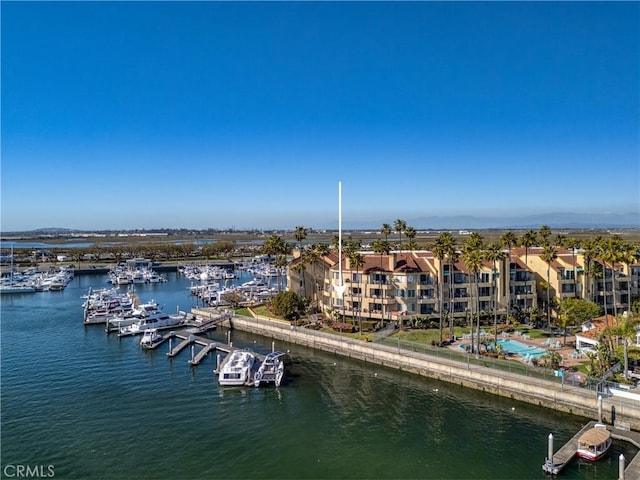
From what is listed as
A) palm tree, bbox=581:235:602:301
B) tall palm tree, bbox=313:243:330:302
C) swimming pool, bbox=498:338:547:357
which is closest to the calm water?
swimming pool, bbox=498:338:547:357

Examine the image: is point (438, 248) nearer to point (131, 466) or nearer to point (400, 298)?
point (400, 298)

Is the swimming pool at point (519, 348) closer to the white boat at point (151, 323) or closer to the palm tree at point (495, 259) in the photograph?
the palm tree at point (495, 259)

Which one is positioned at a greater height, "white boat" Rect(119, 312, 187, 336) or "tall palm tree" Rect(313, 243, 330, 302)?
"tall palm tree" Rect(313, 243, 330, 302)

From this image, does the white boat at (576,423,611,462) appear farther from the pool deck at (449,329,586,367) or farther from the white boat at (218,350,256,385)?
the white boat at (218,350,256,385)

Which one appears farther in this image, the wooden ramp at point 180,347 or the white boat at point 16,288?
the white boat at point 16,288

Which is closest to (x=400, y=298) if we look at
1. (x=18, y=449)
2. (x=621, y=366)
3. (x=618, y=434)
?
(x=621, y=366)

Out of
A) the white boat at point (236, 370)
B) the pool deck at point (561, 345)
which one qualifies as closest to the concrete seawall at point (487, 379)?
the pool deck at point (561, 345)
